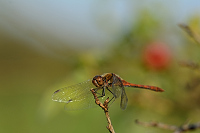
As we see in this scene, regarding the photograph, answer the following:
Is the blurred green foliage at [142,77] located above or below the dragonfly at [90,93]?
above

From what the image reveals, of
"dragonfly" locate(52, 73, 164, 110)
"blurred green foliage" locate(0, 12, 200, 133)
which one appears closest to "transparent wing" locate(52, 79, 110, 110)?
"dragonfly" locate(52, 73, 164, 110)

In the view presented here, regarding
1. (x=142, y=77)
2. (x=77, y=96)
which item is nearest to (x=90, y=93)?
(x=77, y=96)

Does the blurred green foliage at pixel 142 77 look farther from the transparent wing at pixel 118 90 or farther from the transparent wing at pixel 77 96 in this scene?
the transparent wing at pixel 118 90

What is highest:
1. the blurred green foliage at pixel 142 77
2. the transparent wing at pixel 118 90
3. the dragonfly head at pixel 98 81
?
the blurred green foliage at pixel 142 77

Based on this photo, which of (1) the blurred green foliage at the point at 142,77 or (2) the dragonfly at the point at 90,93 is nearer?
(2) the dragonfly at the point at 90,93

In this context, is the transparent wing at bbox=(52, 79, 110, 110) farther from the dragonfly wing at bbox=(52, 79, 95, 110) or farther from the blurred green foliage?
the blurred green foliage

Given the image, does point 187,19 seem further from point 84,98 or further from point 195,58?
point 84,98

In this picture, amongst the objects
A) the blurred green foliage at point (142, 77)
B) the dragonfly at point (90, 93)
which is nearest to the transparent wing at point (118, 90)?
the dragonfly at point (90, 93)

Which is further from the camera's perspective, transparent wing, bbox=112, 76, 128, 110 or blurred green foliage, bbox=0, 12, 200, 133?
blurred green foliage, bbox=0, 12, 200, 133
